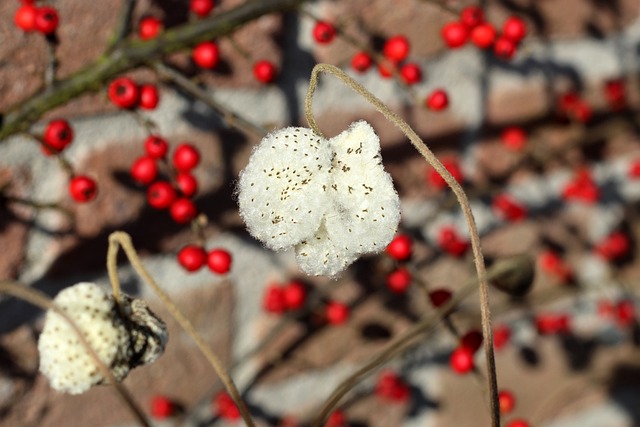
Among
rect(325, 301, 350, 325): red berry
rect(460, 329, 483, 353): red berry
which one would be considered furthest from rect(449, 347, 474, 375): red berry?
rect(325, 301, 350, 325): red berry

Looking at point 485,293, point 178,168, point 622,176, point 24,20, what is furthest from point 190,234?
point 622,176

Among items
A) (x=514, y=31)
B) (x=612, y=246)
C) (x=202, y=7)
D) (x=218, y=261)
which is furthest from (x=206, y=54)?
(x=612, y=246)

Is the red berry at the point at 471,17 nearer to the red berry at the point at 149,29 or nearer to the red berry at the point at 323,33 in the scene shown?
the red berry at the point at 323,33

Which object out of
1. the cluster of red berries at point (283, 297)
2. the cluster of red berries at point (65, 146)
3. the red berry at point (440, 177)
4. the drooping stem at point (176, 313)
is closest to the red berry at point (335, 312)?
the cluster of red berries at point (283, 297)

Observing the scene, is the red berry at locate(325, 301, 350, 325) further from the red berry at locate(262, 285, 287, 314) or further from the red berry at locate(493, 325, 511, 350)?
the red berry at locate(493, 325, 511, 350)

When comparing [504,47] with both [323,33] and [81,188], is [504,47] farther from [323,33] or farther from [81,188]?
[81,188]

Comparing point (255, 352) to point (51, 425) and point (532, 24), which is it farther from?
point (532, 24)
